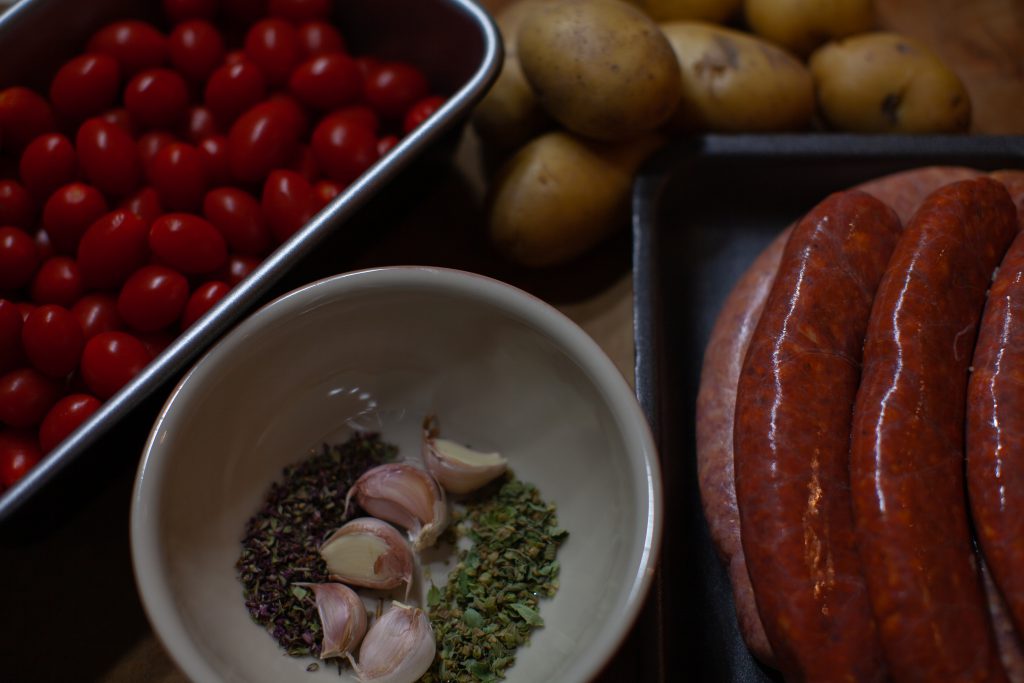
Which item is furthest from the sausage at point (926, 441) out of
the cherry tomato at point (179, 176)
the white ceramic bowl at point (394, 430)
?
the cherry tomato at point (179, 176)

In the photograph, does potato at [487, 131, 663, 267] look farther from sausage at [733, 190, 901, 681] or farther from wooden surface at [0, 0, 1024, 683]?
sausage at [733, 190, 901, 681]

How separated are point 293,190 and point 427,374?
35 cm

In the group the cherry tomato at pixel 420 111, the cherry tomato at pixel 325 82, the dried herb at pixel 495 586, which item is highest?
the cherry tomato at pixel 325 82

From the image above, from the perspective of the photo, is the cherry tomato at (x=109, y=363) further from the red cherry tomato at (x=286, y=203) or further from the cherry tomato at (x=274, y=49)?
the cherry tomato at (x=274, y=49)

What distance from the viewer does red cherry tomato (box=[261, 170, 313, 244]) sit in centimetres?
127

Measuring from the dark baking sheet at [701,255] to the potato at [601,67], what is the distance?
111 mm

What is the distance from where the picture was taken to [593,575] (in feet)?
3.37

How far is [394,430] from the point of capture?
1229 mm

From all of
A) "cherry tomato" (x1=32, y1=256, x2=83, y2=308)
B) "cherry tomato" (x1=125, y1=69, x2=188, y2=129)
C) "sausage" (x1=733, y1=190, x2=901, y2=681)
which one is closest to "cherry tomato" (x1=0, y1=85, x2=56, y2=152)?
"cherry tomato" (x1=125, y1=69, x2=188, y2=129)

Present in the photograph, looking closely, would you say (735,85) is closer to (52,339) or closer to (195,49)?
(195,49)

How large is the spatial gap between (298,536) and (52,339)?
0.42m

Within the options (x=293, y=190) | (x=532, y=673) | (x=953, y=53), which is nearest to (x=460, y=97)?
(x=293, y=190)

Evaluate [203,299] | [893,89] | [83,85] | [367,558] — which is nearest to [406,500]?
[367,558]

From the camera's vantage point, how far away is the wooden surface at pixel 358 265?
117 cm
